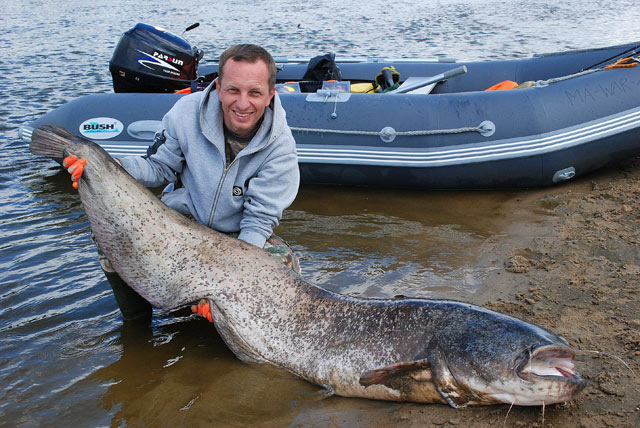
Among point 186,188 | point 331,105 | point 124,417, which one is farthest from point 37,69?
point 124,417

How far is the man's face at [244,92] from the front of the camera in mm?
3471

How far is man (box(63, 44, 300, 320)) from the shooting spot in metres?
3.69

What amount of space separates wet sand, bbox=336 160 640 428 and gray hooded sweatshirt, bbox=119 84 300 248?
4.39 feet

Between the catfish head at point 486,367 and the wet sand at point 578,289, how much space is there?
4.1 inches

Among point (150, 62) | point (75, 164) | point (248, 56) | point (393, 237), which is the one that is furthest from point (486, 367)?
point (150, 62)

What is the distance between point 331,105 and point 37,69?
8.61 m

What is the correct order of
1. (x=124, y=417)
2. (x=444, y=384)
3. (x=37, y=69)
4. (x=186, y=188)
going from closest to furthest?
(x=444, y=384) → (x=124, y=417) → (x=186, y=188) → (x=37, y=69)

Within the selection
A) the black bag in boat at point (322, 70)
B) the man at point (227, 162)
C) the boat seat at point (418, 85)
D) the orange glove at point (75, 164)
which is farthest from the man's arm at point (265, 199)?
the black bag in boat at point (322, 70)

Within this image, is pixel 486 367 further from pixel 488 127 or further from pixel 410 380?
pixel 488 127

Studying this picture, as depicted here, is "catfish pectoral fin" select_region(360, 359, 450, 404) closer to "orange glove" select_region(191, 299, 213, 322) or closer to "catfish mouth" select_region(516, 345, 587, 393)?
"catfish mouth" select_region(516, 345, 587, 393)

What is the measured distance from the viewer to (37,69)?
41.2 feet

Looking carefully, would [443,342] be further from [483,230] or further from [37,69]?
[37,69]

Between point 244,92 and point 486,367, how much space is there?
76.9 inches

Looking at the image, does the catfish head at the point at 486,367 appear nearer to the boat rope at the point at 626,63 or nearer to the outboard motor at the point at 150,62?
the boat rope at the point at 626,63
